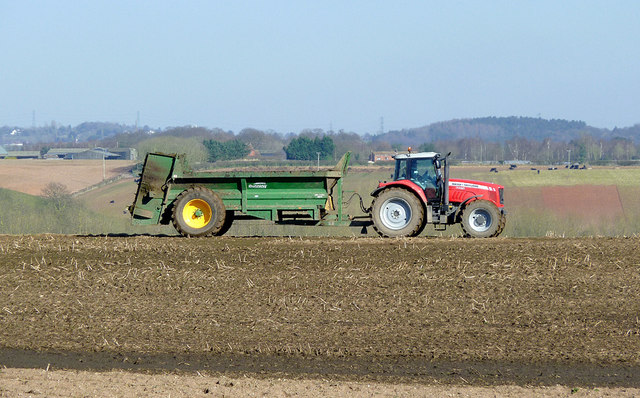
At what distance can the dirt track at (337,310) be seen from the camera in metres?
9.10

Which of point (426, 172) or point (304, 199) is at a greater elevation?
point (426, 172)

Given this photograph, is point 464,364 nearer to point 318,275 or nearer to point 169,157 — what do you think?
point 318,275

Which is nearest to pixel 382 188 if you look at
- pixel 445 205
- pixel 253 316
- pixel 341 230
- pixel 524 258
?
pixel 445 205

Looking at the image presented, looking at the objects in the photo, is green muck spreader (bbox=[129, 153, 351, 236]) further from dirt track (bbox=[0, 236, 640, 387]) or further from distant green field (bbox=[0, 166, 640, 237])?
distant green field (bbox=[0, 166, 640, 237])

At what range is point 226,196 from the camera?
58.6ft

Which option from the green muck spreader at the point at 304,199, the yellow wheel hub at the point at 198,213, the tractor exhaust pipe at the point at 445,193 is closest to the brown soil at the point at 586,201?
the green muck spreader at the point at 304,199

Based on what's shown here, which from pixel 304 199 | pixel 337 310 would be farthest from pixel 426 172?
pixel 337 310

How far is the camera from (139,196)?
58.6ft

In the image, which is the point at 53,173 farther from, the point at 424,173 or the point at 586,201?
the point at 424,173

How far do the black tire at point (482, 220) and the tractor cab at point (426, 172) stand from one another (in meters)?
0.84

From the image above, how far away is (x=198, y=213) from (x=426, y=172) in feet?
17.9

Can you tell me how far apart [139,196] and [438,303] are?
9.03 m

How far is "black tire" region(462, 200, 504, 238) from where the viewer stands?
17500mm

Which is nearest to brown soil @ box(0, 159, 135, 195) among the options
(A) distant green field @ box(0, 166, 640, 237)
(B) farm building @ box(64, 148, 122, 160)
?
(A) distant green field @ box(0, 166, 640, 237)
